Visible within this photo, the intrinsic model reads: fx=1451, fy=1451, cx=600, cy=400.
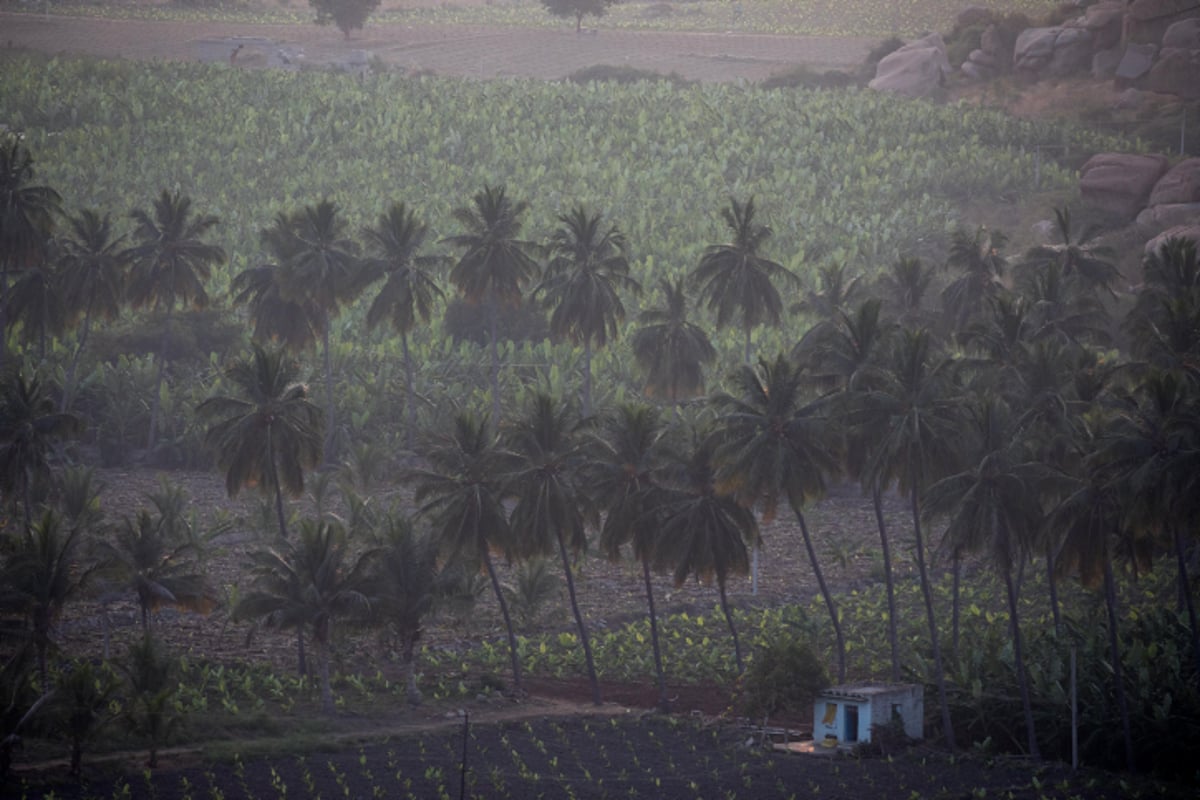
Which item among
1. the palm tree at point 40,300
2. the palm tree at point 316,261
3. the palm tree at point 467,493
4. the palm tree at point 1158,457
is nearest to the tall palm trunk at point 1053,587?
the palm tree at point 1158,457

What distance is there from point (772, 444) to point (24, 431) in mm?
24760

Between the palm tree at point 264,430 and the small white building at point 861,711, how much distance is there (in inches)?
720

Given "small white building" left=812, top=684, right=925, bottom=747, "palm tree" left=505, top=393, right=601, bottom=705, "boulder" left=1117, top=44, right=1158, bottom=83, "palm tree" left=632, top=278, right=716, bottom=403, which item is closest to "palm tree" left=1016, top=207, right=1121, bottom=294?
"palm tree" left=632, top=278, right=716, bottom=403

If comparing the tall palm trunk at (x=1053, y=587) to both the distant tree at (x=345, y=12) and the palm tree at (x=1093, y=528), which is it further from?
the distant tree at (x=345, y=12)

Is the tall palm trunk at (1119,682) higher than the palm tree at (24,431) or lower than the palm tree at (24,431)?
lower

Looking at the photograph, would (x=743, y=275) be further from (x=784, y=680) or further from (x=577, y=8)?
(x=577, y=8)

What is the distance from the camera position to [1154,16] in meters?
122

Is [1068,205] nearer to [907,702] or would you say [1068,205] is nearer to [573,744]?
[907,702]

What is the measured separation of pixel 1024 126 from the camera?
111m

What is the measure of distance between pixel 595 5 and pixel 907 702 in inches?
4726

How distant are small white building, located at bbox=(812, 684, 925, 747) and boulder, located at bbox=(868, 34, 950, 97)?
91511 mm

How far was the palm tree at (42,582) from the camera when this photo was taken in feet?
128

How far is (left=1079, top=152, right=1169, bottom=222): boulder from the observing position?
310 ft

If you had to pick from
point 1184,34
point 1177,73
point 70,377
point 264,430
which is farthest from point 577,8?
point 264,430
